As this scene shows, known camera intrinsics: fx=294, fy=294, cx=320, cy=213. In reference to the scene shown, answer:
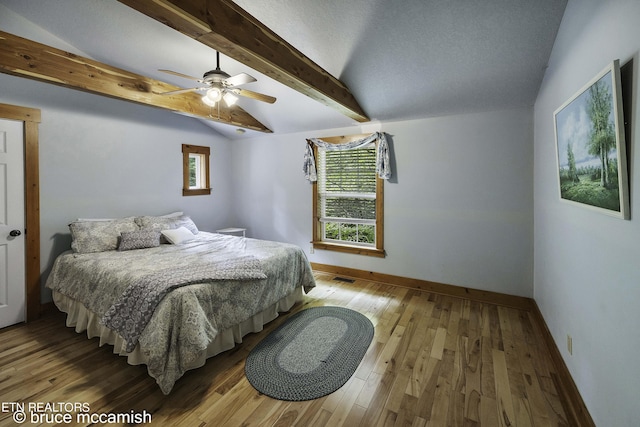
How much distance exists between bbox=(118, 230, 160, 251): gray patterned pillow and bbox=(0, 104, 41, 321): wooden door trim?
791 millimetres

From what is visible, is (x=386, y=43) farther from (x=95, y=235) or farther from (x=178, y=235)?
(x=95, y=235)

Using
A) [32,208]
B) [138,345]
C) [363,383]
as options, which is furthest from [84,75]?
[363,383]

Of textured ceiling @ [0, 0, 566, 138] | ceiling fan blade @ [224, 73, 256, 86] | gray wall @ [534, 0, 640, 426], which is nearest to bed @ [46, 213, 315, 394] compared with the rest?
ceiling fan blade @ [224, 73, 256, 86]

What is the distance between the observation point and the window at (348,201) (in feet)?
14.0

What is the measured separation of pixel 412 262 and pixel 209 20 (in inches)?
136

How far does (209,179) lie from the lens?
17.0 ft

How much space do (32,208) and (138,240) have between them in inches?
→ 40.5

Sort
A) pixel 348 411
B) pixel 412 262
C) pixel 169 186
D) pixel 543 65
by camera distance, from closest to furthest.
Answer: pixel 348 411 → pixel 543 65 → pixel 412 262 → pixel 169 186

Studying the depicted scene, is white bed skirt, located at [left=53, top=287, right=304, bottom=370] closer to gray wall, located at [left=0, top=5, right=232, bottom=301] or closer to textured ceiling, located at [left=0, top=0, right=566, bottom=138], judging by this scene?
gray wall, located at [left=0, top=5, right=232, bottom=301]

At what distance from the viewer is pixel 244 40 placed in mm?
2051

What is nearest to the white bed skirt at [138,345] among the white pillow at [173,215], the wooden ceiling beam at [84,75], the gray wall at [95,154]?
the gray wall at [95,154]

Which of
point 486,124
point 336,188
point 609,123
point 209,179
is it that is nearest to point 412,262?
point 336,188

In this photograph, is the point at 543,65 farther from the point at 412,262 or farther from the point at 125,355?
the point at 125,355

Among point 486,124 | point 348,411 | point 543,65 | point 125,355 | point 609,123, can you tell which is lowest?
point 348,411
